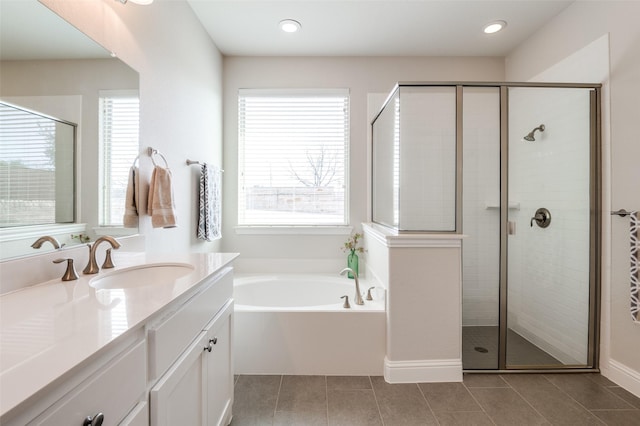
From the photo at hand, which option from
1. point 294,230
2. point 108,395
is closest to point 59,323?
point 108,395

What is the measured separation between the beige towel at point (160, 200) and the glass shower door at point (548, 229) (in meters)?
2.18

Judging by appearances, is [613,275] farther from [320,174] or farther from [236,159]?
[236,159]

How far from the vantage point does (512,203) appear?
2.08m

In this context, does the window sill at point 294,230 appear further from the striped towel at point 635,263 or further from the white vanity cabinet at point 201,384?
the striped towel at point 635,263

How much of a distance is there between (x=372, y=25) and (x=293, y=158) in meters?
1.32

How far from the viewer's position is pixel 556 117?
2.14 metres

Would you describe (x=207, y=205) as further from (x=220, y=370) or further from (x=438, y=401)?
(x=438, y=401)

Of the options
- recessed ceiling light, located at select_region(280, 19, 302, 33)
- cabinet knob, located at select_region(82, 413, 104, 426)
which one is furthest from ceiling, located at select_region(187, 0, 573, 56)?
cabinet knob, located at select_region(82, 413, 104, 426)

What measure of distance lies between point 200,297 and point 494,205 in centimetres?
194

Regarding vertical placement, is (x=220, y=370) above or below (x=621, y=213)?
below

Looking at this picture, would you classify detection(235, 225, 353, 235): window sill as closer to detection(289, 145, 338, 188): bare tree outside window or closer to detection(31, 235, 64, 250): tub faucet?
detection(289, 145, 338, 188): bare tree outside window

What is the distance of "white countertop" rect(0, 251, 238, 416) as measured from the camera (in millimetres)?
509

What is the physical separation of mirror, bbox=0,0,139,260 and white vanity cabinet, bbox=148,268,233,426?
23.6 inches

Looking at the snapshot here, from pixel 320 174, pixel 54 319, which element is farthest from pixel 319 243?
pixel 54 319
